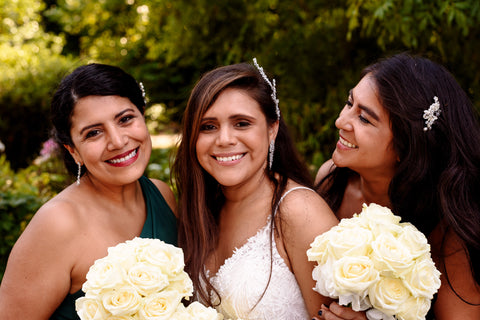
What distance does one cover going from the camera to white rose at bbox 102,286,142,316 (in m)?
2.08

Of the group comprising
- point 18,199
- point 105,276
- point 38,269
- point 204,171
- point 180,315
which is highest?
point 105,276

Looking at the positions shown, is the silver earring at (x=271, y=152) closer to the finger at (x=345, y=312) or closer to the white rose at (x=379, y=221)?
the white rose at (x=379, y=221)

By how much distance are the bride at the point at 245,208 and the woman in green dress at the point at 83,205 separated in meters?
0.39

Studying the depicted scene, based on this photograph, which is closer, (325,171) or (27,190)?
(325,171)

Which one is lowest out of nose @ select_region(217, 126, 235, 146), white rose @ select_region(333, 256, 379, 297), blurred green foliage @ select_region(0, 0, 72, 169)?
blurred green foliage @ select_region(0, 0, 72, 169)

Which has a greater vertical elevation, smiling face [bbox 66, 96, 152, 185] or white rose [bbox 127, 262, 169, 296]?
smiling face [bbox 66, 96, 152, 185]

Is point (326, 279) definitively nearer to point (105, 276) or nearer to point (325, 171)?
point (105, 276)

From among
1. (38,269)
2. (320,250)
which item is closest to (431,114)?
(320,250)

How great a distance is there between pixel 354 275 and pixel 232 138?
112 cm

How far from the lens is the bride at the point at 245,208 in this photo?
2.72m

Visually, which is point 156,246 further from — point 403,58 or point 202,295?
point 403,58

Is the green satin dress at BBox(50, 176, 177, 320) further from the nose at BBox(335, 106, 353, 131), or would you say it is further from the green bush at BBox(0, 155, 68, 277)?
the green bush at BBox(0, 155, 68, 277)

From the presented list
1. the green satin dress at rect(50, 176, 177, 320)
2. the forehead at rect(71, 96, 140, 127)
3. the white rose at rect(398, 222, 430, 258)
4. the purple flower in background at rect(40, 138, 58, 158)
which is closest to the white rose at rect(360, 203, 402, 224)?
the white rose at rect(398, 222, 430, 258)

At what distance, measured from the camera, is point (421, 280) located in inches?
83.8
